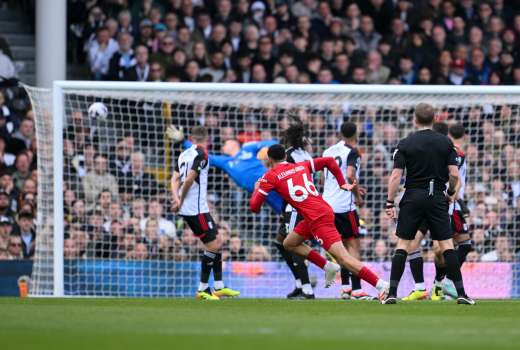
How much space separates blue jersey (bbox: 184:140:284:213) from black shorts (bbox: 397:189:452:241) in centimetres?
359

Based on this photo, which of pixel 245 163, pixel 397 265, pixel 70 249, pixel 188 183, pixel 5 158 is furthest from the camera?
pixel 5 158

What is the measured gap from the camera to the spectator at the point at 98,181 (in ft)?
56.8

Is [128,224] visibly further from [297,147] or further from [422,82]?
[422,82]

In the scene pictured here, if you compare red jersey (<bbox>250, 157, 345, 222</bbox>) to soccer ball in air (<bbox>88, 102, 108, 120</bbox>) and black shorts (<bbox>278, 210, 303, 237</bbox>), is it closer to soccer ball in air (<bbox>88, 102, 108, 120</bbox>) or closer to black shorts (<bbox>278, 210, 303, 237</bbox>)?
black shorts (<bbox>278, 210, 303, 237</bbox>)

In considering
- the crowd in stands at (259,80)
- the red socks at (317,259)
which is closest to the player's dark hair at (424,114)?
the red socks at (317,259)

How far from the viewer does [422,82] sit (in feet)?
68.2

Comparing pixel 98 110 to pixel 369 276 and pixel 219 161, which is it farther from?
pixel 369 276

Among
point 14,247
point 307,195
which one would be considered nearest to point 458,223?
point 307,195

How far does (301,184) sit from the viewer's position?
13602 mm

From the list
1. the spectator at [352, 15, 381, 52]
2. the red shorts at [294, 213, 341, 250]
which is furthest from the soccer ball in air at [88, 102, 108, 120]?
the spectator at [352, 15, 381, 52]

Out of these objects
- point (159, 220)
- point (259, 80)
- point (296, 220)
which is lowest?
point (159, 220)

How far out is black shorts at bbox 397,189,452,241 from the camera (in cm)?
1256

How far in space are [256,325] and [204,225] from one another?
476 cm

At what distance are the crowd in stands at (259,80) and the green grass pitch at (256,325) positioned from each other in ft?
12.7
